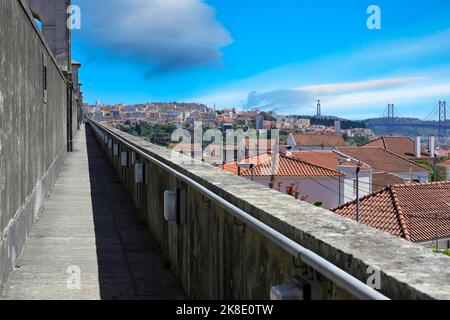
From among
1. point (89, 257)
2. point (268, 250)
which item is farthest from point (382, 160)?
point (268, 250)

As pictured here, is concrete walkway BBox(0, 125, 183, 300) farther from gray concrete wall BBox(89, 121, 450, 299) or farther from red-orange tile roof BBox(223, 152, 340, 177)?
red-orange tile roof BBox(223, 152, 340, 177)

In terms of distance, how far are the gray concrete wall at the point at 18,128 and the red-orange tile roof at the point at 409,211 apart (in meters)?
24.4

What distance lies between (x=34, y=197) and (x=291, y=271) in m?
5.67

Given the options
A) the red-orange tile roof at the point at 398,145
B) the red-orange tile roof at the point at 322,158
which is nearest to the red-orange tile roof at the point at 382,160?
the red-orange tile roof at the point at 322,158

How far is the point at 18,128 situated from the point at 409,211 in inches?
1235

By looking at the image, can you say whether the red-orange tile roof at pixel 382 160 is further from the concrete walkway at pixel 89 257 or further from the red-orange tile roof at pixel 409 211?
the concrete walkway at pixel 89 257

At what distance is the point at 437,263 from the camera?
6.73ft

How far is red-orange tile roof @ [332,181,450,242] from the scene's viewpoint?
1249 inches

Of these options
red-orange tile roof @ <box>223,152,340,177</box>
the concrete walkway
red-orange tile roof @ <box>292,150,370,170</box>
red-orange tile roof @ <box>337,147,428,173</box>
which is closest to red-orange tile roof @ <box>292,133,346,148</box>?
red-orange tile roof @ <box>337,147,428,173</box>

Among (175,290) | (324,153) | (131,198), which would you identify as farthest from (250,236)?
(324,153)

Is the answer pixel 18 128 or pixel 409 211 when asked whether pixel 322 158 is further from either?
pixel 18 128

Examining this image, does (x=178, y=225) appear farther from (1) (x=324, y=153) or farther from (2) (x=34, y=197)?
(1) (x=324, y=153)

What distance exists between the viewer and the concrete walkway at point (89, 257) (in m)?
5.04

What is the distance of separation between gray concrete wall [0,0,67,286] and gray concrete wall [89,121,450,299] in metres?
1.46
